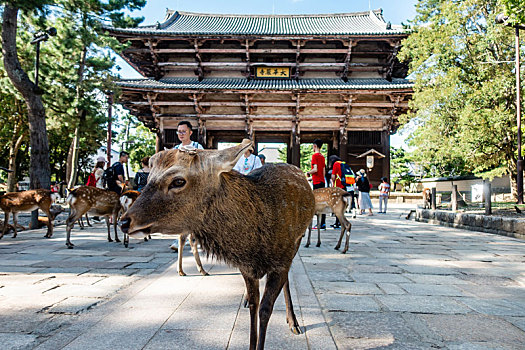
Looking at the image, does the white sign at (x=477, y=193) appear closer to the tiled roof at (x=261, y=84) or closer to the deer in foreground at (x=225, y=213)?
the tiled roof at (x=261, y=84)

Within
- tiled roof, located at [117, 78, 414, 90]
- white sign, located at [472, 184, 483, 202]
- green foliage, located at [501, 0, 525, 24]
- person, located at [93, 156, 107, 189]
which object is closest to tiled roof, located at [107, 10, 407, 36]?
tiled roof, located at [117, 78, 414, 90]

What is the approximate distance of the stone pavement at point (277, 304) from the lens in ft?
7.40

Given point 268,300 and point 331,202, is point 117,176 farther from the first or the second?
point 268,300

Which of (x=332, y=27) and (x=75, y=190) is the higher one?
(x=332, y=27)

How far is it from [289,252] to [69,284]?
2.92m

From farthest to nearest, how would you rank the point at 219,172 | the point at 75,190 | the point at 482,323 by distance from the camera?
the point at 75,190
the point at 482,323
the point at 219,172

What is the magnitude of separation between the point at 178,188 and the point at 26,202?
7469 mm

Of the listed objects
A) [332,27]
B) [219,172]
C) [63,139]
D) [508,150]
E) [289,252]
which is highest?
[332,27]

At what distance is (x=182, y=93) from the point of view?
738 inches

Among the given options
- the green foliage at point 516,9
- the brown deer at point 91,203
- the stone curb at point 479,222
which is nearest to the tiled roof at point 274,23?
the green foliage at point 516,9

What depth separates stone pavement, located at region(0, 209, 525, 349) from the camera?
2256 millimetres

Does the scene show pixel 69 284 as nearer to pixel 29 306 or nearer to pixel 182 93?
pixel 29 306

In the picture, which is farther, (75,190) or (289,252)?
(75,190)

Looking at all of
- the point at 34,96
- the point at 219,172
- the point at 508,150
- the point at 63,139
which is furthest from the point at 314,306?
the point at 63,139
